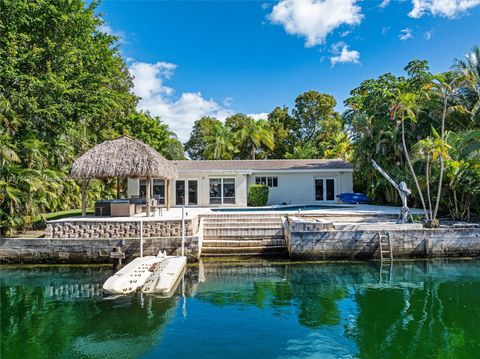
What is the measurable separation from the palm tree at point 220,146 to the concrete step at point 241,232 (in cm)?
2307

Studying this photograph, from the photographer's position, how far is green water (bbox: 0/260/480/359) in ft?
24.4

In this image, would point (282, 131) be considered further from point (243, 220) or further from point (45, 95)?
point (45, 95)

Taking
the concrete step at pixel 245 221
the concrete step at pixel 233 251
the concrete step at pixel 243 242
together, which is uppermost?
the concrete step at pixel 245 221

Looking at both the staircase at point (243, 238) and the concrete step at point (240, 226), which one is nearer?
the staircase at point (243, 238)

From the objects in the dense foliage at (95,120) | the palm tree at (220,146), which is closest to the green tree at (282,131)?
the palm tree at (220,146)

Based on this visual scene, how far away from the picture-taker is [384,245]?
15.2m

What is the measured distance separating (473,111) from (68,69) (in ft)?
81.4

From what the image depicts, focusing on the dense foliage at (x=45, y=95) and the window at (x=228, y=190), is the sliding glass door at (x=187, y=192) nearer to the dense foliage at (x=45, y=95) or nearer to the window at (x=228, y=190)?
the window at (x=228, y=190)

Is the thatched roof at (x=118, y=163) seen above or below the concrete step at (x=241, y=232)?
above

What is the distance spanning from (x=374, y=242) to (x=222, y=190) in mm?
12326

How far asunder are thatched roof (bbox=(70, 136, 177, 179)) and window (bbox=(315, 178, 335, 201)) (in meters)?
13.6

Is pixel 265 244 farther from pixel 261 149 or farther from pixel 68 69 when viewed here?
pixel 261 149

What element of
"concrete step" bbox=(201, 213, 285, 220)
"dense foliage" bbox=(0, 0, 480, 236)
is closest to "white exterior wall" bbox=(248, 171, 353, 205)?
"dense foliage" bbox=(0, 0, 480, 236)

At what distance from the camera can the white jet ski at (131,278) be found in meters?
10.7
